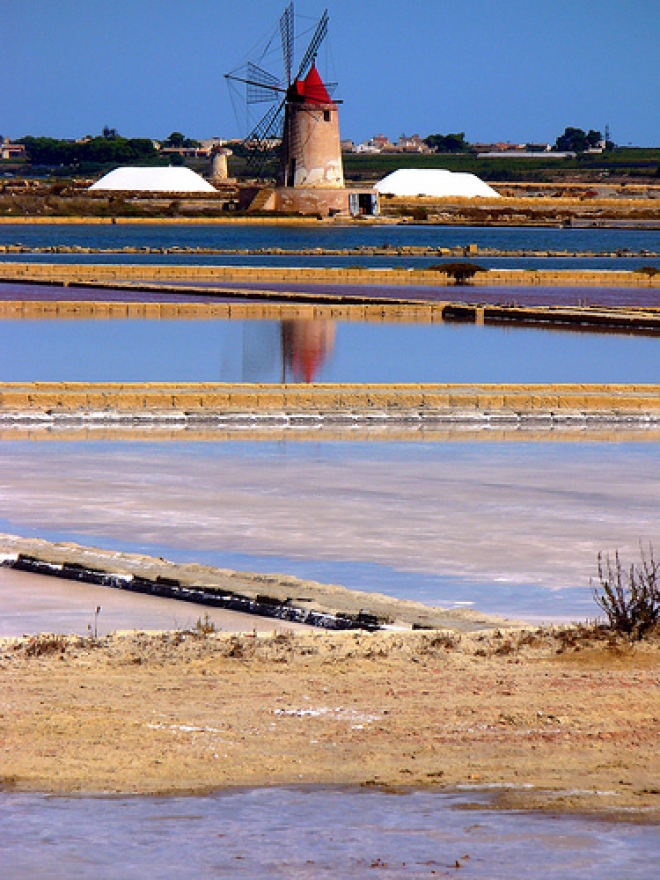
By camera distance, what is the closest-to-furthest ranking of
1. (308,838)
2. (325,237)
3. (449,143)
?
(308,838), (325,237), (449,143)

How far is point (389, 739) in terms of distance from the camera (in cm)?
360

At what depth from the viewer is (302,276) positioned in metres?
25.0

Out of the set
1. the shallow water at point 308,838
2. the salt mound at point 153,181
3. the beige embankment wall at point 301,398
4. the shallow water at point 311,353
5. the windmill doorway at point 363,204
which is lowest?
the shallow water at point 308,838

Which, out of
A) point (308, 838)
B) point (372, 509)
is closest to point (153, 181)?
point (372, 509)

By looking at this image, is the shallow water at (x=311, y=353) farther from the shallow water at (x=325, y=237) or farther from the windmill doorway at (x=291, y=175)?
the windmill doorway at (x=291, y=175)

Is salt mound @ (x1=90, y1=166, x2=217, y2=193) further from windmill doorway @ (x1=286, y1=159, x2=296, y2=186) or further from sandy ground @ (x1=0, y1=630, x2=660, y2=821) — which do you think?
sandy ground @ (x1=0, y1=630, x2=660, y2=821)

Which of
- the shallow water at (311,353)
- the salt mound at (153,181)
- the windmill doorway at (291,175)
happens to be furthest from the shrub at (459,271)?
the salt mound at (153,181)

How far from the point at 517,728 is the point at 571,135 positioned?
15958cm

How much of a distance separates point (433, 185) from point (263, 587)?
7468cm

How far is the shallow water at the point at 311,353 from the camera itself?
12.2 metres

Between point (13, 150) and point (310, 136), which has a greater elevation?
point (13, 150)

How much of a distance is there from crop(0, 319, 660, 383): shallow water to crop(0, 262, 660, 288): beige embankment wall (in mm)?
7376

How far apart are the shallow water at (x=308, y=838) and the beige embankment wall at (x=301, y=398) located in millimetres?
6717

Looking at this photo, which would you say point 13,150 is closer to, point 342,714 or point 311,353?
point 311,353
